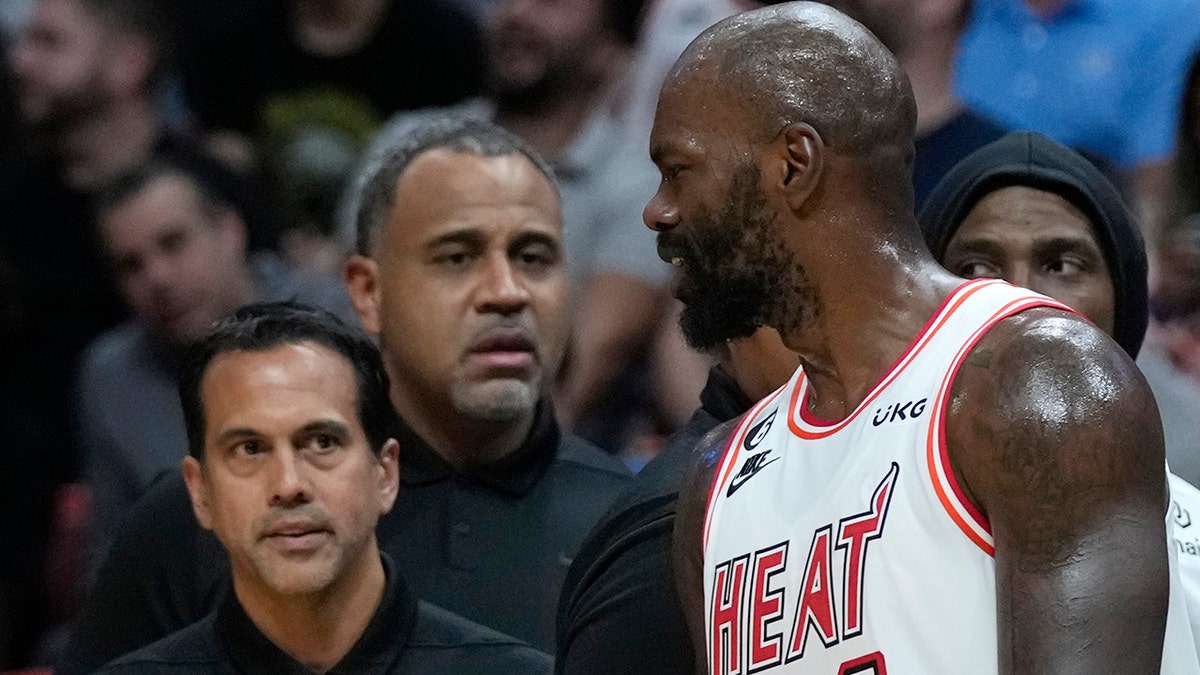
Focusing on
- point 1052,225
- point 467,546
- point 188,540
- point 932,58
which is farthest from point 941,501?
point 932,58

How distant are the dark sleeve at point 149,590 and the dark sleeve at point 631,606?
999 millimetres

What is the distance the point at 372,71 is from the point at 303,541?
133 inches

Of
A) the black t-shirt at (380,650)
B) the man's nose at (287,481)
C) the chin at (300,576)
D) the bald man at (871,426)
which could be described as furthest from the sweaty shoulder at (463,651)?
the bald man at (871,426)

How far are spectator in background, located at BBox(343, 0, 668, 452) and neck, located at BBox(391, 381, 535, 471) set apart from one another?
3.76 ft

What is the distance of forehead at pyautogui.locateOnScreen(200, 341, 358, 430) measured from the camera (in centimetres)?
343

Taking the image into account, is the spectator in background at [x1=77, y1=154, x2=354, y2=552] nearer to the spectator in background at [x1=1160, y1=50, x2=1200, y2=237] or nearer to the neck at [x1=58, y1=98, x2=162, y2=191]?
the neck at [x1=58, y1=98, x2=162, y2=191]

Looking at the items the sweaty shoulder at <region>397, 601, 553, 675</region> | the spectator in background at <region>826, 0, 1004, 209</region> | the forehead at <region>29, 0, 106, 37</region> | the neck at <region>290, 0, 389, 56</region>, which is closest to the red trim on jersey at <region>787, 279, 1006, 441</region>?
the sweaty shoulder at <region>397, 601, 553, 675</region>

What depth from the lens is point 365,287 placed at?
13.5 ft

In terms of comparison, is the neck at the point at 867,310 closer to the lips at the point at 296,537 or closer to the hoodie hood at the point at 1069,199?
the hoodie hood at the point at 1069,199

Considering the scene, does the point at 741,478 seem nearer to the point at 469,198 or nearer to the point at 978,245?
the point at 978,245

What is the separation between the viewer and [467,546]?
379 centimetres

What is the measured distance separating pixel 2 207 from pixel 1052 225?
377 centimetres

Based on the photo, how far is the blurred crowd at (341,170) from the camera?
516 cm

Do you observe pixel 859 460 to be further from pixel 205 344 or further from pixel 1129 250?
pixel 205 344
